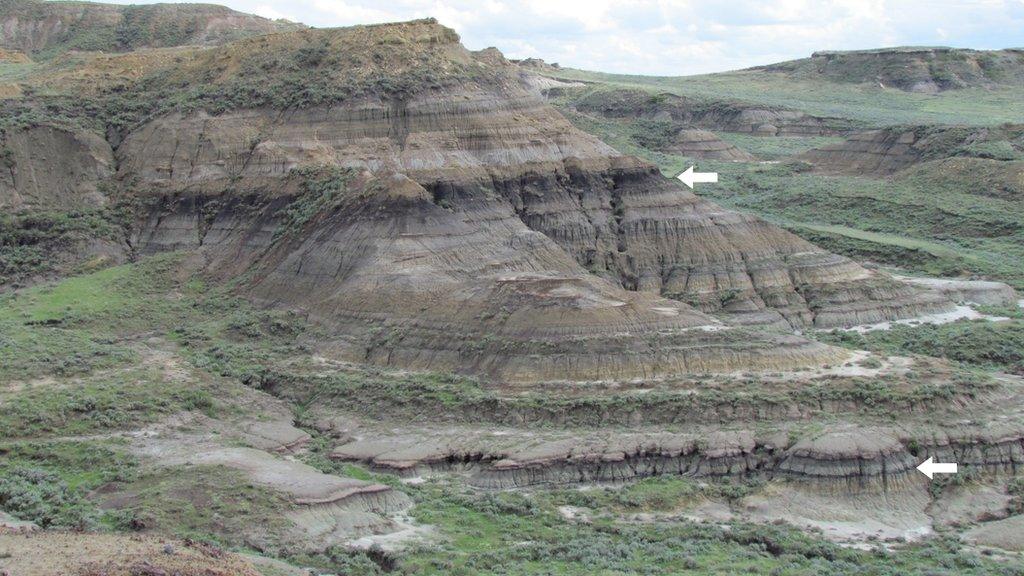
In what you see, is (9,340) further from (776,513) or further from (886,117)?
(886,117)

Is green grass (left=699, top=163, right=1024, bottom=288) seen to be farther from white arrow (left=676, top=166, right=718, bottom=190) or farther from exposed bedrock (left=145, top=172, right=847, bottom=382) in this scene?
exposed bedrock (left=145, top=172, right=847, bottom=382)

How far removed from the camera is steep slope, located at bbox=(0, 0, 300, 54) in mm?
129125

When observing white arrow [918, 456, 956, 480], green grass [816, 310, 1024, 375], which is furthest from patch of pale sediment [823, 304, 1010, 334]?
white arrow [918, 456, 956, 480]

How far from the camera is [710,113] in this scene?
188 metres

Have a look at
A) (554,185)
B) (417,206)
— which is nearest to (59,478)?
(417,206)

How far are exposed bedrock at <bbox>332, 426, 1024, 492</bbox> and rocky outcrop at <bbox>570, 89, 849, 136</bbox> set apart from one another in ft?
438

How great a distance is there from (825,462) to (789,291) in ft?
90.4

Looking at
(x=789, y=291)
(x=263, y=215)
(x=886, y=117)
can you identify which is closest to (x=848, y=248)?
(x=789, y=291)

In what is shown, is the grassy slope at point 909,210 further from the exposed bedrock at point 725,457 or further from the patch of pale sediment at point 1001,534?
the patch of pale sediment at point 1001,534

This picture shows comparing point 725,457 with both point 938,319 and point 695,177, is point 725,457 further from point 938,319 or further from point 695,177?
point 695,177

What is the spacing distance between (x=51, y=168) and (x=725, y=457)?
1887 inches

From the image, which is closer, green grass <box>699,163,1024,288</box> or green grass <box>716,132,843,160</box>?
green grass <box>699,163,1024,288</box>

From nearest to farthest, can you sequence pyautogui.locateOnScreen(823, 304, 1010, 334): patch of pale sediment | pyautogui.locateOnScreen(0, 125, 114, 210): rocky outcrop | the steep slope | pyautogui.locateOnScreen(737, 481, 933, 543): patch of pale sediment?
pyautogui.locateOnScreen(737, 481, 933, 543): patch of pale sediment, pyautogui.locateOnScreen(823, 304, 1010, 334): patch of pale sediment, pyautogui.locateOnScreen(0, 125, 114, 210): rocky outcrop, the steep slope

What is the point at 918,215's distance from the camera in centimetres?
11369
